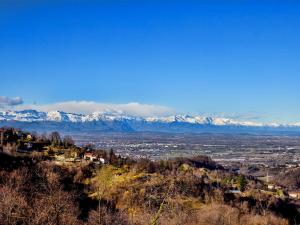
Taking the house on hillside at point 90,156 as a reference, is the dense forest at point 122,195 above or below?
below

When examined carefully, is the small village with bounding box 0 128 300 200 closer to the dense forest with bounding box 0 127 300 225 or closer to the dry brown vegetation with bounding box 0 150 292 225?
the dense forest with bounding box 0 127 300 225

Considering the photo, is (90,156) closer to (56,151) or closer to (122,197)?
(56,151)

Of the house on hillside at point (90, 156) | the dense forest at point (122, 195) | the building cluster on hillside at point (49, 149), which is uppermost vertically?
the building cluster on hillside at point (49, 149)

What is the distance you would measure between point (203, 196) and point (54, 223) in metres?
51.1

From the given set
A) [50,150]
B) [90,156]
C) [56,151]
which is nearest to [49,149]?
[50,150]

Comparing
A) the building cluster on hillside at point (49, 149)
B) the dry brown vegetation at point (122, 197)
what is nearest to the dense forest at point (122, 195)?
the dry brown vegetation at point (122, 197)

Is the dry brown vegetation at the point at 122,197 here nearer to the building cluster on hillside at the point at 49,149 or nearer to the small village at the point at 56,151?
the small village at the point at 56,151

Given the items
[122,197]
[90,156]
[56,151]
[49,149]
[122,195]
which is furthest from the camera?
[49,149]

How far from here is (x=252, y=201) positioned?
8894cm

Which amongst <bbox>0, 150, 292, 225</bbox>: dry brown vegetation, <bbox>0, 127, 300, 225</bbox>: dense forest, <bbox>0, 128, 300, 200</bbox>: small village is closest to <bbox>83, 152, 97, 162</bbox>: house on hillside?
<bbox>0, 128, 300, 200</bbox>: small village

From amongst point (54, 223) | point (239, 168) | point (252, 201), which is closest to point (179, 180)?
point (252, 201)

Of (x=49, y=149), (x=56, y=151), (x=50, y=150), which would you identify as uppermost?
(x=49, y=149)

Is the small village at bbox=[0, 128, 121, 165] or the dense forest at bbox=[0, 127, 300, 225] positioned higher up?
the small village at bbox=[0, 128, 121, 165]

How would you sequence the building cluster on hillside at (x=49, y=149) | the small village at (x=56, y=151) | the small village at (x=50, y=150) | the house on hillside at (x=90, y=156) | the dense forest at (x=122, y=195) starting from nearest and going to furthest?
the dense forest at (x=122, y=195) → the small village at (x=56, y=151) → the small village at (x=50, y=150) → the building cluster on hillside at (x=49, y=149) → the house on hillside at (x=90, y=156)
